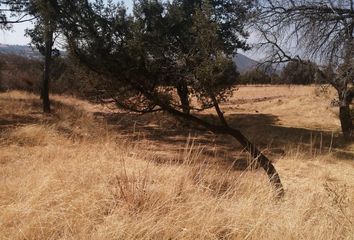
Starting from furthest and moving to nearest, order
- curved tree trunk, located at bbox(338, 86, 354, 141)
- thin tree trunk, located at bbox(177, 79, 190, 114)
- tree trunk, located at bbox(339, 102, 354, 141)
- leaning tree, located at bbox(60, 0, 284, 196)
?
tree trunk, located at bbox(339, 102, 354, 141), curved tree trunk, located at bbox(338, 86, 354, 141), thin tree trunk, located at bbox(177, 79, 190, 114), leaning tree, located at bbox(60, 0, 284, 196)

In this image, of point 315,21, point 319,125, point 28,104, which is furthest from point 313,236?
point 28,104

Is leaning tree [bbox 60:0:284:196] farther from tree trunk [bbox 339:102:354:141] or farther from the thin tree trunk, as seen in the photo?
tree trunk [bbox 339:102:354:141]

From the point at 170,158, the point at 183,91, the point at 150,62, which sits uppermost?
the point at 150,62

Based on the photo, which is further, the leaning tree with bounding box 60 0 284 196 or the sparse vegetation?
the leaning tree with bounding box 60 0 284 196

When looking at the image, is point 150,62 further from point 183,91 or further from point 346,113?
point 346,113

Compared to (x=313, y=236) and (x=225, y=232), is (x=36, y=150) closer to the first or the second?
(x=225, y=232)

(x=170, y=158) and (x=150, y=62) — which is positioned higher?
(x=150, y=62)

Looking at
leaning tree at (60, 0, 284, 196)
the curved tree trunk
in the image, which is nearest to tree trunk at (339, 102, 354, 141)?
the curved tree trunk

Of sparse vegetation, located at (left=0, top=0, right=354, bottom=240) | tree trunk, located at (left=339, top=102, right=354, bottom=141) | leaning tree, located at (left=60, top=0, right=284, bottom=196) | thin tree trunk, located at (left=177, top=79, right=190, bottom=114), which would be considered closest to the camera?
sparse vegetation, located at (left=0, top=0, right=354, bottom=240)

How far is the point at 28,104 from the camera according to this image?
18812mm

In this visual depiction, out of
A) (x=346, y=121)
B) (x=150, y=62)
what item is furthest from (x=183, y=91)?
(x=346, y=121)

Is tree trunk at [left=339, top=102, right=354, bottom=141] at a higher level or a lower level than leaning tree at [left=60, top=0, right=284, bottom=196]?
lower

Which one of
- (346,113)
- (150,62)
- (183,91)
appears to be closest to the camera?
(150,62)

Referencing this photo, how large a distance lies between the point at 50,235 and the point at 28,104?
17.3 meters
